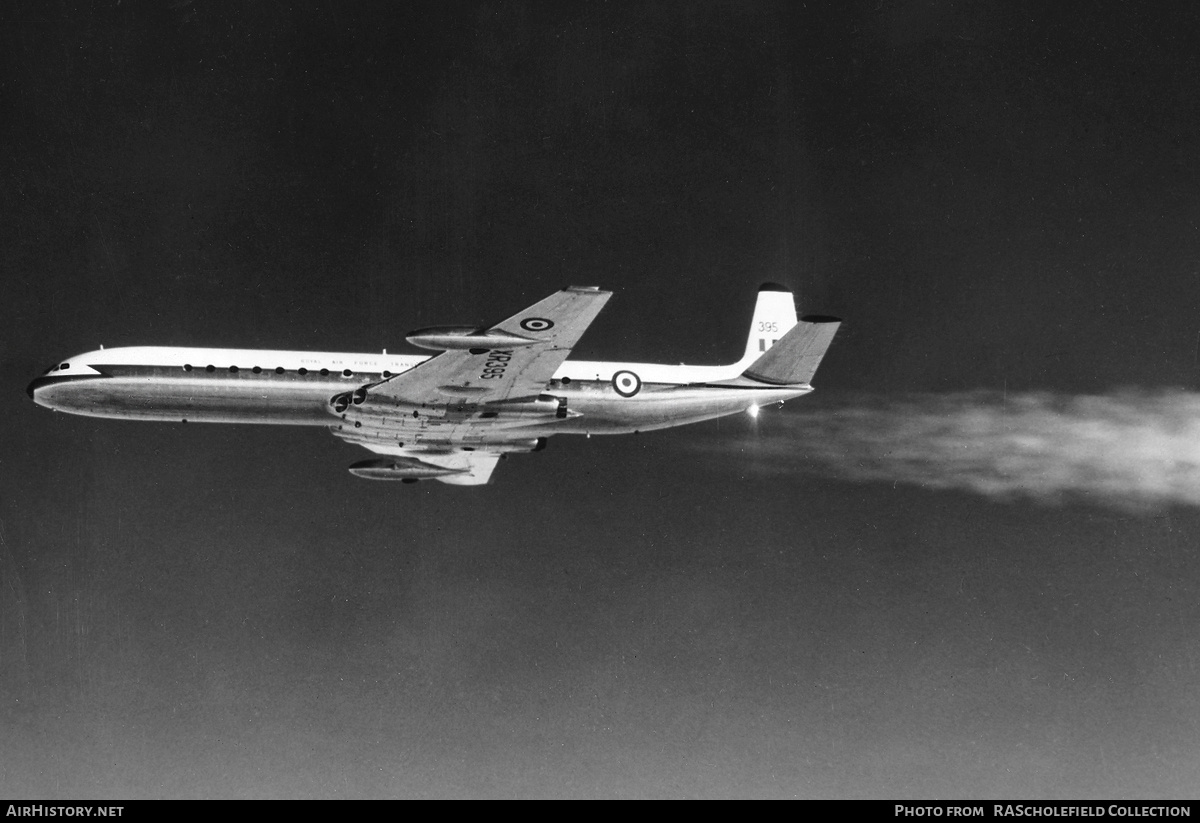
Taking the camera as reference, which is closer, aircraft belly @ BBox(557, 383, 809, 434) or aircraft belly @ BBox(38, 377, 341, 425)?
aircraft belly @ BBox(38, 377, 341, 425)

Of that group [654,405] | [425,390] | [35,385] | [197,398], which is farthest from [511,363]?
[35,385]

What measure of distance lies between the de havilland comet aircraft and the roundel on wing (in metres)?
0.03

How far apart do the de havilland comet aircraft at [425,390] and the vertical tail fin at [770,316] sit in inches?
107

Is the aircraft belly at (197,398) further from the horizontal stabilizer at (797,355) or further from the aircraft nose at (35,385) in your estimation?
the horizontal stabilizer at (797,355)

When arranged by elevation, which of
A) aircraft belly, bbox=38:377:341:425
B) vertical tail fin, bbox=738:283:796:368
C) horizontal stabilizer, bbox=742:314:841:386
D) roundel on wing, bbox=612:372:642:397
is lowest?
aircraft belly, bbox=38:377:341:425

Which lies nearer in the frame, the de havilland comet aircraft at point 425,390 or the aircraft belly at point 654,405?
the de havilland comet aircraft at point 425,390

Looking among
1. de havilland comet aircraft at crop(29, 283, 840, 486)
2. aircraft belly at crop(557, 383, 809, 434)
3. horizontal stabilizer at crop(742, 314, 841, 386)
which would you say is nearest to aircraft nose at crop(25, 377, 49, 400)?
de havilland comet aircraft at crop(29, 283, 840, 486)

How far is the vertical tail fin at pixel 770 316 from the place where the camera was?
40.5 meters

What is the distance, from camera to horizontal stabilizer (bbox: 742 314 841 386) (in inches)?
1368

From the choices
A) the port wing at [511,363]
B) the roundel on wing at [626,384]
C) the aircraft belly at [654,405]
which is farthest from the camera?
the roundel on wing at [626,384]

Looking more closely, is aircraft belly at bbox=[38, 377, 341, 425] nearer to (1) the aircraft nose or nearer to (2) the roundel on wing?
(1) the aircraft nose

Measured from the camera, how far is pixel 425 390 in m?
34.5

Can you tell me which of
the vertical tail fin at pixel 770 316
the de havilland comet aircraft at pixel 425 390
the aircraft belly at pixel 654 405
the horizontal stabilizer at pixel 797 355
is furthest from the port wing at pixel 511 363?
the vertical tail fin at pixel 770 316
